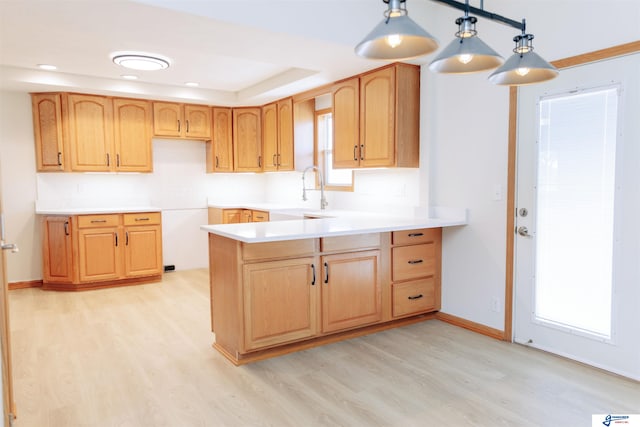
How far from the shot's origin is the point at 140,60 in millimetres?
4078

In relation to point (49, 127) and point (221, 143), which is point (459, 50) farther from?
point (49, 127)

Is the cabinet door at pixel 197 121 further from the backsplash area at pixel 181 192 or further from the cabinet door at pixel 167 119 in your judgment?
the backsplash area at pixel 181 192

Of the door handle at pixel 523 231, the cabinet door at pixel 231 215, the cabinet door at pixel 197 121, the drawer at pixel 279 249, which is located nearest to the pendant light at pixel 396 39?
the drawer at pixel 279 249

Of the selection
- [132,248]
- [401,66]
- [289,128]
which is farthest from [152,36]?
[132,248]

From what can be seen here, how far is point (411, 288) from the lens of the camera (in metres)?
3.62

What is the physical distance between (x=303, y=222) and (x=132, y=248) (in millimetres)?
2638

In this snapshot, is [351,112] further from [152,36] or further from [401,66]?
[152,36]

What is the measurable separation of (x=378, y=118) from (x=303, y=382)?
235cm

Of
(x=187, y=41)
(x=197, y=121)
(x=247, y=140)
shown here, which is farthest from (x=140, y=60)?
(x=247, y=140)

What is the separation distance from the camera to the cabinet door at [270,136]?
563cm

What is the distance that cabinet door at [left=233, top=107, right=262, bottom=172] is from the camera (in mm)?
5988

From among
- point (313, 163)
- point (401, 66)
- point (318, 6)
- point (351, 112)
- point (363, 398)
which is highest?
point (318, 6)

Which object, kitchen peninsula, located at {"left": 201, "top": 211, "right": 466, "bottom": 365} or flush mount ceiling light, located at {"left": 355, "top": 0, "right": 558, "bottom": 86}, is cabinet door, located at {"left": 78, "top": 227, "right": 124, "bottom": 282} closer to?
kitchen peninsula, located at {"left": 201, "top": 211, "right": 466, "bottom": 365}

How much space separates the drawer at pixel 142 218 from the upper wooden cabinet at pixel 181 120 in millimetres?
1101
